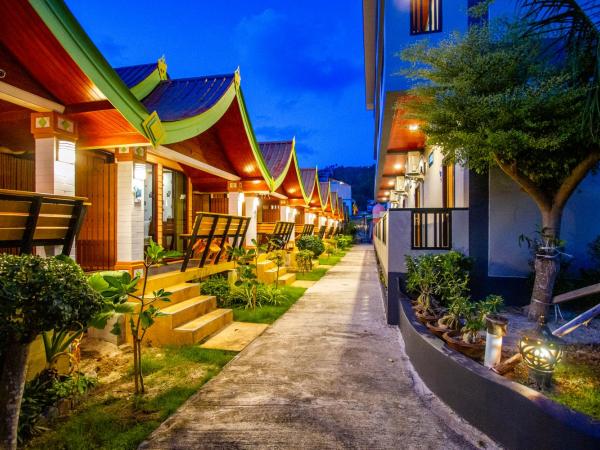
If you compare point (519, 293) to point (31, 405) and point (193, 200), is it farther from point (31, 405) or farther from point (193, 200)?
point (193, 200)

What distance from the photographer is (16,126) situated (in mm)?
4961

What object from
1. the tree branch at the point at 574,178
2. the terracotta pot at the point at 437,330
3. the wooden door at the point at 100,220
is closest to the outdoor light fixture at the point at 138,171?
the wooden door at the point at 100,220

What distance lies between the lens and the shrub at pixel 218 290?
6.25 m

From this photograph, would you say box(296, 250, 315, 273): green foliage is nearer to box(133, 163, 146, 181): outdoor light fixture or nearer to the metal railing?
the metal railing

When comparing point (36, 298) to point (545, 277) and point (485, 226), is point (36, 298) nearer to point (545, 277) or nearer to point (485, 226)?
point (545, 277)

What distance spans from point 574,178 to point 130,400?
5.35 meters

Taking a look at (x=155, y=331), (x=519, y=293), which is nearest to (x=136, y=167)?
(x=155, y=331)

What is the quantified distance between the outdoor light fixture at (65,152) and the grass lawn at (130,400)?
8.00 ft

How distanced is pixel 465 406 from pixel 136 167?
506 cm

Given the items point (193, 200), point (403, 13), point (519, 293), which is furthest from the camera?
point (193, 200)

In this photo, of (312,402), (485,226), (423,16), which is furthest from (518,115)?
(423,16)

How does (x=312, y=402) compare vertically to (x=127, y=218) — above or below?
below

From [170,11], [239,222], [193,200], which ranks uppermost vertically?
[170,11]

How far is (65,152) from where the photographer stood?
4.06 meters
